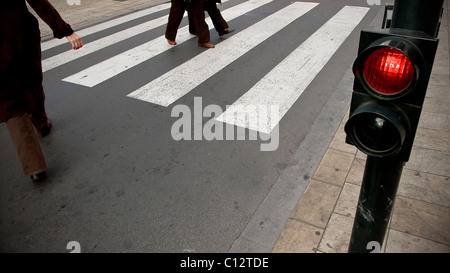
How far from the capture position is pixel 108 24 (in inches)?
343

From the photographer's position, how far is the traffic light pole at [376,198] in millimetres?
1563

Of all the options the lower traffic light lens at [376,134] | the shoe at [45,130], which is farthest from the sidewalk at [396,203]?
the shoe at [45,130]

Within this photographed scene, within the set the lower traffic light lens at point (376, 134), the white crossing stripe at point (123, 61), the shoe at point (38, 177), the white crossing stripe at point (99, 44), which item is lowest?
the shoe at point (38, 177)

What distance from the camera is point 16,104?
3312 millimetres

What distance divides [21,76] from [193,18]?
3.88 m

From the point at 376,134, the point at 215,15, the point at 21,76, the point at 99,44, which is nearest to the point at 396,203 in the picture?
the point at 376,134

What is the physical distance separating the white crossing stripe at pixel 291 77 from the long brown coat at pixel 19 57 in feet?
6.37

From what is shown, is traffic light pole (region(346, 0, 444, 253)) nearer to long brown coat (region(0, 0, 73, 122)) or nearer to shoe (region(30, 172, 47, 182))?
shoe (region(30, 172, 47, 182))

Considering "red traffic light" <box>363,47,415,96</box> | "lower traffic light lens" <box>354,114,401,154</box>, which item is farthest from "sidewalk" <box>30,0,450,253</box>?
"red traffic light" <box>363,47,415,96</box>

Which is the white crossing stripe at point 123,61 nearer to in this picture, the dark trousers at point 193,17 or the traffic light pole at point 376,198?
the dark trousers at point 193,17

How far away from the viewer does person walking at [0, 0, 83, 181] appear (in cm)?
320
